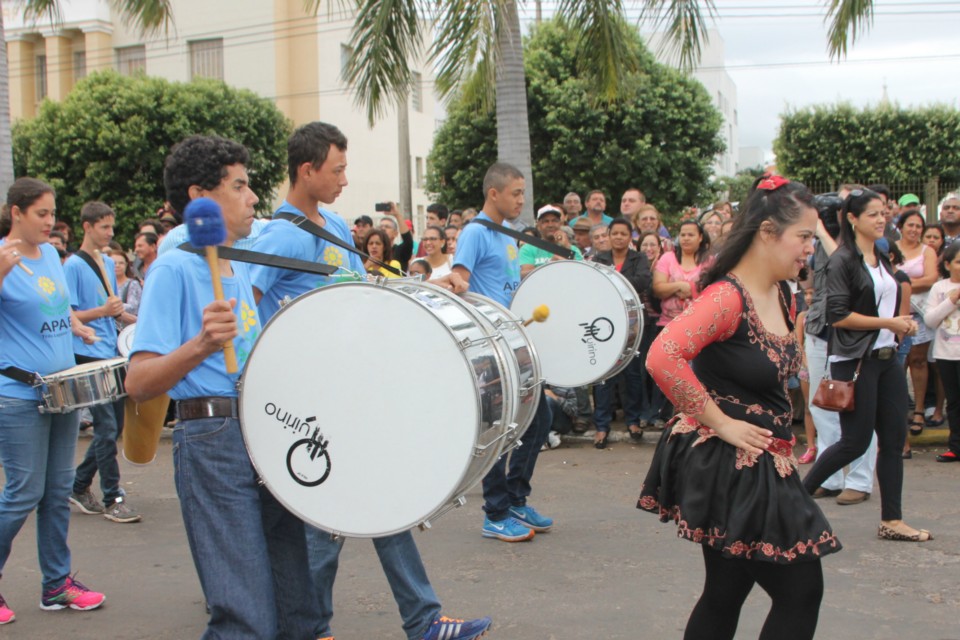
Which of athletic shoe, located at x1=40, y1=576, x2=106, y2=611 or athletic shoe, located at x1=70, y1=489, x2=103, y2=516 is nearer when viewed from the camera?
athletic shoe, located at x1=40, y1=576, x2=106, y2=611

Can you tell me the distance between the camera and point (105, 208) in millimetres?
6566

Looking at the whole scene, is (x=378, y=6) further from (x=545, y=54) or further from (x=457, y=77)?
(x=545, y=54)

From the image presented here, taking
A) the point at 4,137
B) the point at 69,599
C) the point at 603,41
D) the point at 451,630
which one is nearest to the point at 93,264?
the point at 69,599

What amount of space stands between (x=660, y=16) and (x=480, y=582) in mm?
7546

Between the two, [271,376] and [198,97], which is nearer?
[271,376]

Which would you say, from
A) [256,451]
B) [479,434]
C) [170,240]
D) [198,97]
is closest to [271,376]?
[256,451]

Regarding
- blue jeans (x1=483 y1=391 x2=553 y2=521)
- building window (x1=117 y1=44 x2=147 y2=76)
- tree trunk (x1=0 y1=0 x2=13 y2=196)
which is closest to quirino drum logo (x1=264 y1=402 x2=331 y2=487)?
blue jeans (x1=483 y1=391 x2=553 y2=521)

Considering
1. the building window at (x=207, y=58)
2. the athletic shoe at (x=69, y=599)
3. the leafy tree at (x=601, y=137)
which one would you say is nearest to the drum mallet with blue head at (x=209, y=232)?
the athletic shoe at (x=69, y=599)

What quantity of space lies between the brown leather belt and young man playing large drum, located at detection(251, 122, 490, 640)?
888 millimetres

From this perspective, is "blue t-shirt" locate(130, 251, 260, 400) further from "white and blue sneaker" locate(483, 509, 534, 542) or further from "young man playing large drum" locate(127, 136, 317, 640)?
"white and blue sneaker" locate(483, 509, 534, 542)

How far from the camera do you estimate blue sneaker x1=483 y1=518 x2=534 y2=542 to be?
5.65 metres

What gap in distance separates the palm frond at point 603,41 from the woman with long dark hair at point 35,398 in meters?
7.26

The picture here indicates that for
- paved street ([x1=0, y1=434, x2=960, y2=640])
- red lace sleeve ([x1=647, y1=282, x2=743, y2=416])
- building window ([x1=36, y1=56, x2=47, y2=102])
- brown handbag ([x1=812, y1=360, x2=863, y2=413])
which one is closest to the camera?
red lace sleeve ([x1=647, y1=282, x2=743, y2=416])

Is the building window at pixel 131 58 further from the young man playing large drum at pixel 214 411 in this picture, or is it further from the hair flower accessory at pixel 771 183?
the hair flower accessory at pixel 771 183
